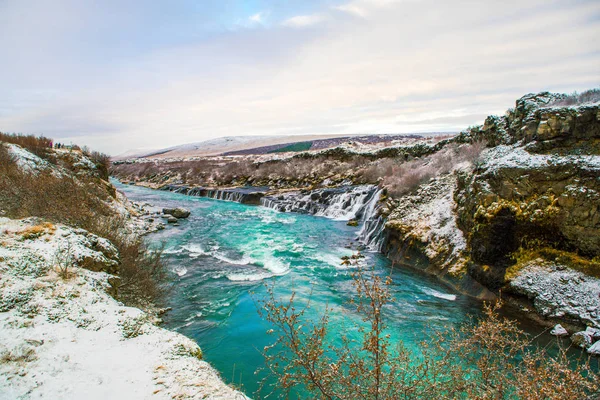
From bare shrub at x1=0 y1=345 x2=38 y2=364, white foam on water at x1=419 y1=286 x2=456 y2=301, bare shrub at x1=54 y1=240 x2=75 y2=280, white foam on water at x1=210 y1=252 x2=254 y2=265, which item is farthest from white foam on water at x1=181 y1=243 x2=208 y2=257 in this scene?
bare shrub at x1=0 y1=345 x2=38 y2=364

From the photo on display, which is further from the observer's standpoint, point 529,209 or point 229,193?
point 229,193

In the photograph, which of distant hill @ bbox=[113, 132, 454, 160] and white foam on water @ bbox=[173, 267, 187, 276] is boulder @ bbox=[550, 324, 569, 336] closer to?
white foam on water @ bbox=[173, 267, 187, 276]

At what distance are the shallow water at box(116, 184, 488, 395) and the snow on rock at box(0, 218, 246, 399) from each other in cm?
105

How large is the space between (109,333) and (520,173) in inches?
449

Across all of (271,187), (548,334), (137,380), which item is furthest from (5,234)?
(271,187)

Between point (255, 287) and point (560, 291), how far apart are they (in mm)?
8540

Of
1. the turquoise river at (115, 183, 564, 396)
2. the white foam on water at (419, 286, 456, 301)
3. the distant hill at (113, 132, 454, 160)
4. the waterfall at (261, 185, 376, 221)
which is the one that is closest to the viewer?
the turquoise river at (115, 183, 564, 396)

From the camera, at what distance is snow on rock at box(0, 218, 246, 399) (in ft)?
11.0

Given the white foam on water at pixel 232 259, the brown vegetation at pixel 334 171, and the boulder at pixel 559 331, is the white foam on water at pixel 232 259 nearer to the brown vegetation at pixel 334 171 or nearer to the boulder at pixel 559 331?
the brown vegetation at pixel 334 171

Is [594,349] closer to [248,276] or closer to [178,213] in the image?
[248,276]

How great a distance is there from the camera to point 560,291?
7844 mm

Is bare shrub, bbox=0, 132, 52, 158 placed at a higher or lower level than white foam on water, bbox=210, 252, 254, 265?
higher

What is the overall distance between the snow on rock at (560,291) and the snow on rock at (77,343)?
823 cm

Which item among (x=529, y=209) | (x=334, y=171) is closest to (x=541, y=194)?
(x=529, y=209)
